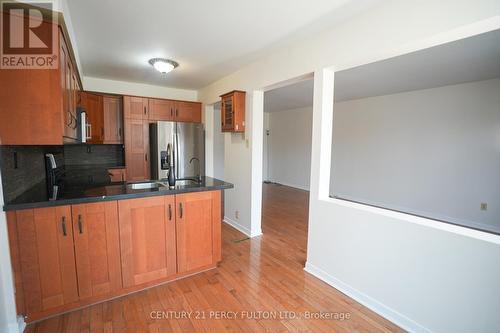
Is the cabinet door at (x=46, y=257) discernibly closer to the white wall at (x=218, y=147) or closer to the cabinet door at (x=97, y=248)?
the cabinet door at (x=97, y=248)

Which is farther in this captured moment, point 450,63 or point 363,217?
point 450,63

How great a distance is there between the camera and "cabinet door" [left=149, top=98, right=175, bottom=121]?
432 cm

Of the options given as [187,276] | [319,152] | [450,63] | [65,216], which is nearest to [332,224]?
[319,152]

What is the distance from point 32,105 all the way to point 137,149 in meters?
2.76

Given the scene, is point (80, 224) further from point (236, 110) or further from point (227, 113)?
point (227, 113)

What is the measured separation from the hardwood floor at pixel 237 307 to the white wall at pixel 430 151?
3349mm

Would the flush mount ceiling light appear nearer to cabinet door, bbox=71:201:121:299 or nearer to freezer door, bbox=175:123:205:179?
freezer door, bbox=175:123:205:179

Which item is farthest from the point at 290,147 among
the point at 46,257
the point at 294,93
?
the point at 46,257

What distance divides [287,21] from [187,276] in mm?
2680

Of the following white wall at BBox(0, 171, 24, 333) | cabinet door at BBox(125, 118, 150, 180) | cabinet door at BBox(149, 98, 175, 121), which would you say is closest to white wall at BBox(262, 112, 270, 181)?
cabinet door at BBox(149, 98, 175, 121)

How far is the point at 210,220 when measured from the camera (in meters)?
2.46

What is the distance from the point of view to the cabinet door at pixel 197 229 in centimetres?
229

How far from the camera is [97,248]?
1916mm

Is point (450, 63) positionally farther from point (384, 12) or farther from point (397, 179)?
point (397, 179)
